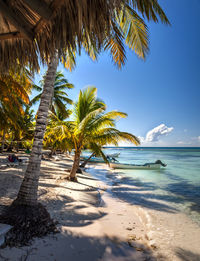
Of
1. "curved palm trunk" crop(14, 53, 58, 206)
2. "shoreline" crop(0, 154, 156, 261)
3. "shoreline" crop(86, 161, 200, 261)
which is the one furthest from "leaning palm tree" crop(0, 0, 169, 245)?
"shoreline" crop(86, 161, 200, 261)

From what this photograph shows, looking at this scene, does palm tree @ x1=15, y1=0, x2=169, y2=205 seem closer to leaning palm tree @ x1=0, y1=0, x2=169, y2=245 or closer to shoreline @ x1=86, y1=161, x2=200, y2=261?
leaning palm tree @ x1=0, y1=0, x2=169, y2=245

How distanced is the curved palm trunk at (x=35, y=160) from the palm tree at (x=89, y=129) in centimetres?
293

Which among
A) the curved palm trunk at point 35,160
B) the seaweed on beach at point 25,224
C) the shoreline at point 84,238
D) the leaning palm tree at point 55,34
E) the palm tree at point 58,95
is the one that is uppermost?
the palm tree at point 58,95

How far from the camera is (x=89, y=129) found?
6.81 meters

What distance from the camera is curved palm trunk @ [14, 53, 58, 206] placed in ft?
9.40

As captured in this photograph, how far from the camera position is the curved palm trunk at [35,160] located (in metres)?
2.87

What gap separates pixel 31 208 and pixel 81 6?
11.0 feet

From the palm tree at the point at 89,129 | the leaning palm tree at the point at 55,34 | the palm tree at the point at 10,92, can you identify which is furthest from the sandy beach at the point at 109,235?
the palm tree at the point at 10,92

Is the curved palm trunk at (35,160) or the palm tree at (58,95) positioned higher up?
the palm tree at (58,95)

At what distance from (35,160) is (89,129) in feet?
12.9

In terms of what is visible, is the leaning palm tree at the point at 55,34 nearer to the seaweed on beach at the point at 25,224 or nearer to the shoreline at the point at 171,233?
the seaweed on beach at the point at 25,224

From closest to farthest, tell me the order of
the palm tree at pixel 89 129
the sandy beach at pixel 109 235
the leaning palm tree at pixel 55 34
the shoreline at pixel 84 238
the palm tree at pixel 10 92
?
the leaning palm tree at pixel 55 34
the shoreline at pixel 84 238
the sandy beach at pixel 109 235
the palm tree at pixel 10 92
the palm tree at pixel 89 129

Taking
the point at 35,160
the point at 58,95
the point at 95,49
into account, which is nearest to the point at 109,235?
the point at 35,160

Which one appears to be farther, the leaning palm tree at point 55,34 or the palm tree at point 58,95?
the palm tree at point 58,95
